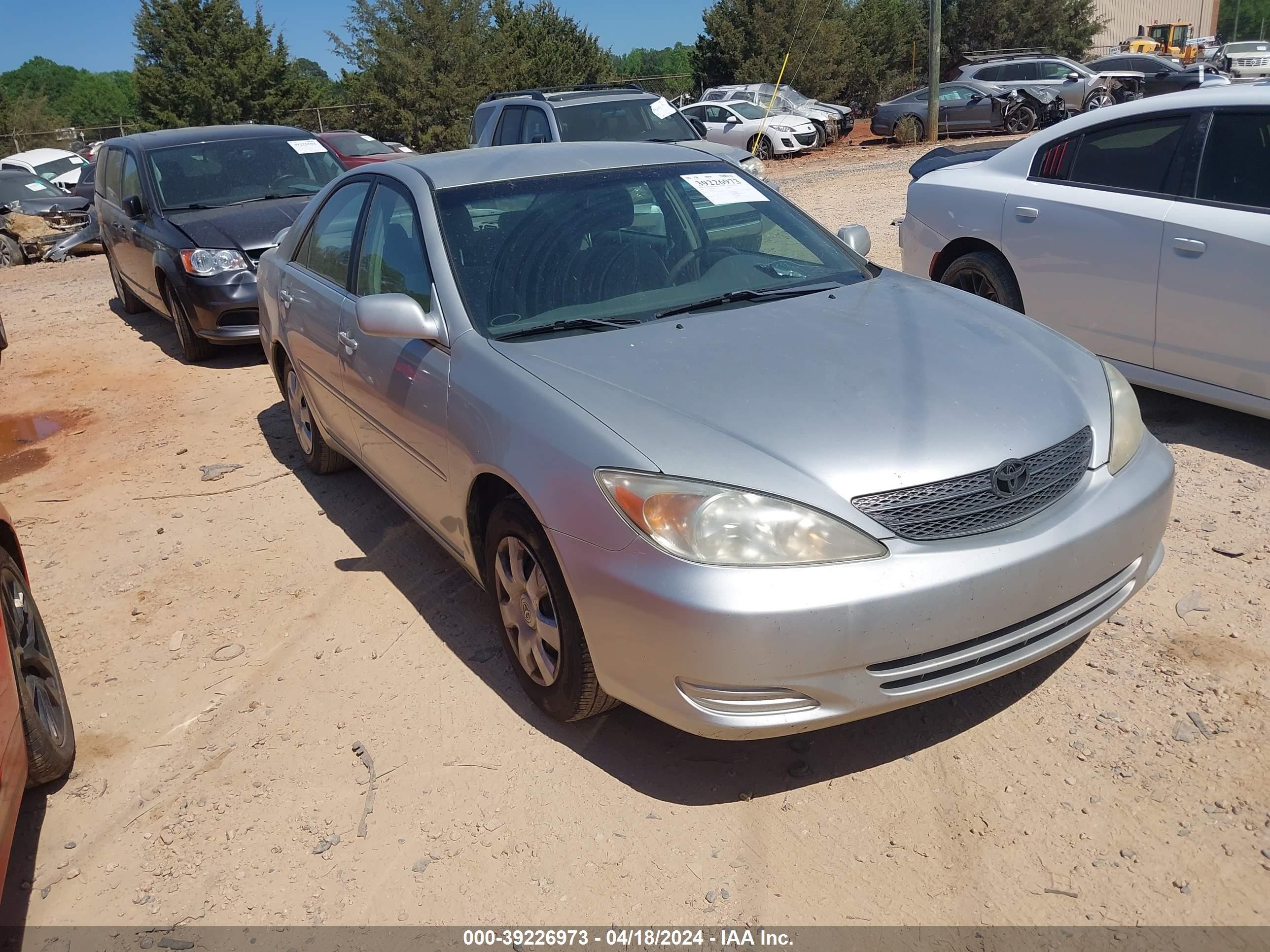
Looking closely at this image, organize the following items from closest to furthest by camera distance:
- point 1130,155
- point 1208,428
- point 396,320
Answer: point 396,320
point 1208,428
point 1130,155

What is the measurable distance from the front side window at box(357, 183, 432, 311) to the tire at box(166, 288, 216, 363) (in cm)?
463

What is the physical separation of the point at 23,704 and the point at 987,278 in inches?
199

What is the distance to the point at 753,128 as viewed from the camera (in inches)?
917

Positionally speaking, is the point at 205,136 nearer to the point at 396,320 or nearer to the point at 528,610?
the point at 396,320

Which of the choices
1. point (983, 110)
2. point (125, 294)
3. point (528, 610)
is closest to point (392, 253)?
point (528, 610)

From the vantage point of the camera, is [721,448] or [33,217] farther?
[33,217]

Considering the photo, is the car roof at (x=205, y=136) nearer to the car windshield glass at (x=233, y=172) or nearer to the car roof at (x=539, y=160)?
the car windshield glass at (x=233, y=172)

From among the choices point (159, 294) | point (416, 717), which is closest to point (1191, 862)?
point (416, 717)

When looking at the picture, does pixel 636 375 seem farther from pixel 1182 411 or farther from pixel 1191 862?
pixel 1182 411

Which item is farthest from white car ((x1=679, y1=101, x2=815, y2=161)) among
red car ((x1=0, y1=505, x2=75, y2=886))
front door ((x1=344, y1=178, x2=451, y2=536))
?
red car ((x1=0, y1=505, x2=75, y2=886))

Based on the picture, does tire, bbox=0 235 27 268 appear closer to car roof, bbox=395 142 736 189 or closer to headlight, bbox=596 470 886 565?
car roof, bbox=395 142 736 189

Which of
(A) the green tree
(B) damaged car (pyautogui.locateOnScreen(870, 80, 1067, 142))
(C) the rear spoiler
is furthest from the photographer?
(A) the green tree

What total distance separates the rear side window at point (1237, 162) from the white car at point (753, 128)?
18573 mm

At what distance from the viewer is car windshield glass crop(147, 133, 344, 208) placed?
9.10 metres
